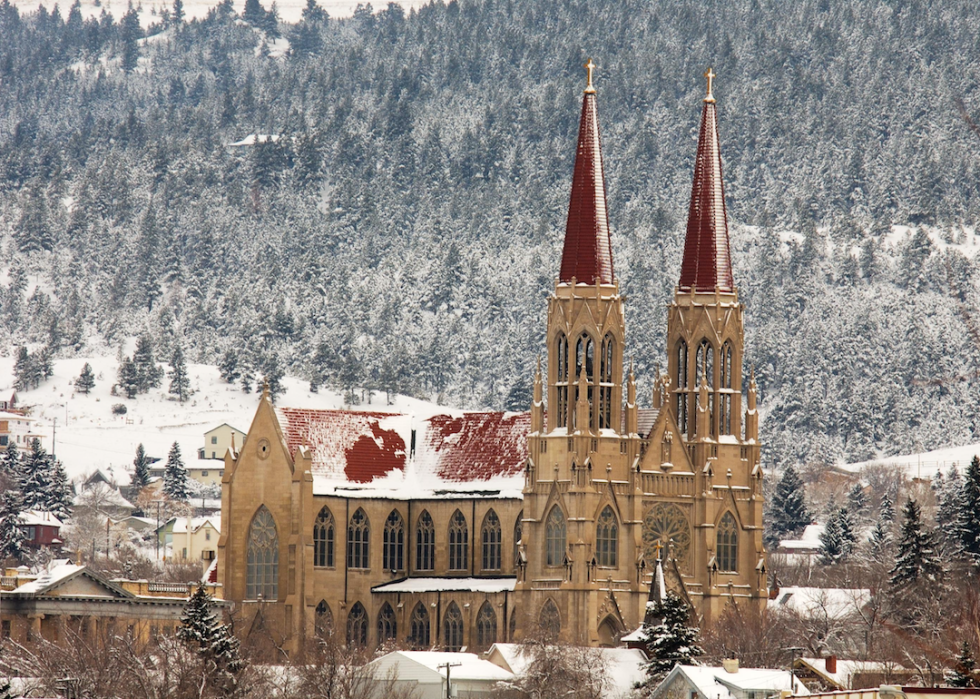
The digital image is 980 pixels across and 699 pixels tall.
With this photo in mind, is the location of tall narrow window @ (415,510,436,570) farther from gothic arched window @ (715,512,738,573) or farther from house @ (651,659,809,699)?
house @ (651,659,809,699)

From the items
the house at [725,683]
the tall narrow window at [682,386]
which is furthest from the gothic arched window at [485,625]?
the house at [725,683]

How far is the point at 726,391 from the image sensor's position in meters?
156

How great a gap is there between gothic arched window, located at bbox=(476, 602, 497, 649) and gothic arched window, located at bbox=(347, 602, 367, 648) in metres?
6.78

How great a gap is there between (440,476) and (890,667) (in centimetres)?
4235

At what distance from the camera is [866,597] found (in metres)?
184

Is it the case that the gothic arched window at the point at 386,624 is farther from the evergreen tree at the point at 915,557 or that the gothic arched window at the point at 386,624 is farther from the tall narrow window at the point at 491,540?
the evergreen tree at the point at 915,557

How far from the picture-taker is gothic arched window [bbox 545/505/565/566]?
150 m

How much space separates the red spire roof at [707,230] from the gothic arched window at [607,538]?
48.5ft

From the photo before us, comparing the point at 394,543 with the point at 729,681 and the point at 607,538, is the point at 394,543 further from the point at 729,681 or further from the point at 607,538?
the point at 729,681

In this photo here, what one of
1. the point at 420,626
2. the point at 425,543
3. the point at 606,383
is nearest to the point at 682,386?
the point at 606,383

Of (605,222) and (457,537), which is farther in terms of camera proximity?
(457,537)

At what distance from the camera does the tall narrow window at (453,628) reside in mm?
153750

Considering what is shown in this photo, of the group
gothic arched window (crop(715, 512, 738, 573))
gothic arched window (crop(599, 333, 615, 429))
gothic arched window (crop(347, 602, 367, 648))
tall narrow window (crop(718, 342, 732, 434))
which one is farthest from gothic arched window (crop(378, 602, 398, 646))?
tall narrow window (crop(718, 342, 732, 434))

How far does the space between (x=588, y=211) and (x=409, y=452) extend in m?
20.0
